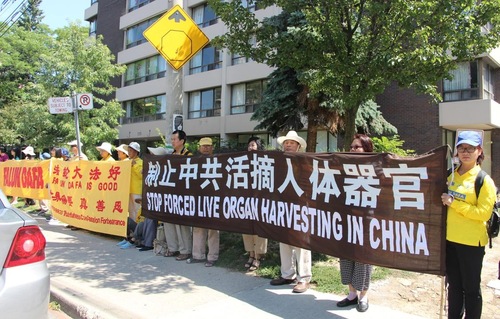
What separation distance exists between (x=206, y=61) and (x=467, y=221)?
23765 mm

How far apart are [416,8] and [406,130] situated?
12.8 metres

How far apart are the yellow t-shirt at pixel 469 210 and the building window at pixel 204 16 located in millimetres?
23633

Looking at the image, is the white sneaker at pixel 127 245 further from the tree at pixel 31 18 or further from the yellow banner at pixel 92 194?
the tree at pixel 31 18

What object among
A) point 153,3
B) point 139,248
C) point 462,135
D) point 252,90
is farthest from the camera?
point 153,3

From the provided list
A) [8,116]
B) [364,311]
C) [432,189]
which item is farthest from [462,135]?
[8,116]

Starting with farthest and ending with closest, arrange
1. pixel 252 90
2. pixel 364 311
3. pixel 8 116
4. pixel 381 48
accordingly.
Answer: pixel 8 116 → pixel 252 90 → pixel 381 48 → pixel 364 311

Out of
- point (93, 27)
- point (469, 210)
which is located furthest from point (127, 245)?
point (93, 27)

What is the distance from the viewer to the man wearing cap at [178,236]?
6.40 metres

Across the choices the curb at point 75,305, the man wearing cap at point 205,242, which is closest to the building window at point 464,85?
the man wearing cap at point 205,242

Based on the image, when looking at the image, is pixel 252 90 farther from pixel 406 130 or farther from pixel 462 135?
pixel 462 135

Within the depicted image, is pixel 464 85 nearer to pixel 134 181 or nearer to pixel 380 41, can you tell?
pixel 380 41

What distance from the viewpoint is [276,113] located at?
A: 13.7 metres

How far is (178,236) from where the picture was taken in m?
6.44

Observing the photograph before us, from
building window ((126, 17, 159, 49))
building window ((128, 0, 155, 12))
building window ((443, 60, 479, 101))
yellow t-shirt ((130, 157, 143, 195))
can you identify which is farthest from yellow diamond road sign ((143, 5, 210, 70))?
Result: building window ((128, 0, 155, 12))
